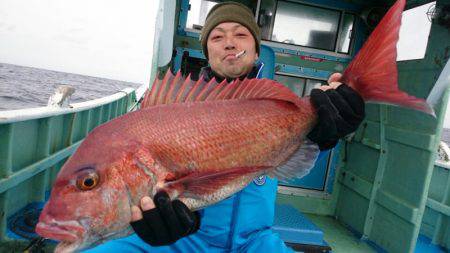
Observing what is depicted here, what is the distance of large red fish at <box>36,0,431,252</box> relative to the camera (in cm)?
135

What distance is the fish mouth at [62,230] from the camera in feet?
4.20

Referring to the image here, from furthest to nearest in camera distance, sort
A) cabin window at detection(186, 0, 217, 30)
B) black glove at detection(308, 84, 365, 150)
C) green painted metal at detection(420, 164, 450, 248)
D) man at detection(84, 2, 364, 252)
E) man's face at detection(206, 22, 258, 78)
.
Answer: cabin window at detection(186, 0, 217, 30)
green painted metal at detection(420, 164, 450, 248)
man's face at detection(206, 22, 258, 78)
black glove at detection(308, 84, 365, 150)
man at detection(84, 2, 364, 252)

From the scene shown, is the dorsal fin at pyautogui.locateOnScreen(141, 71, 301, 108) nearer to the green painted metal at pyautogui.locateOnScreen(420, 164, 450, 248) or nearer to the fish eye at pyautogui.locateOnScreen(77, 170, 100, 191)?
the fish eye at pyautogui.locateOnScreen(77, 170, 100, 191)

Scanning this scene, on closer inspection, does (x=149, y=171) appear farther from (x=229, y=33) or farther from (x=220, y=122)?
(x=229, y=33)

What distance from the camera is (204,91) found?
5.68ft

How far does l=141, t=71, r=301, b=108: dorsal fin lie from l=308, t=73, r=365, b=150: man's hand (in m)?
0.17

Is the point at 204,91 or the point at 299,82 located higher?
the point at 299,82

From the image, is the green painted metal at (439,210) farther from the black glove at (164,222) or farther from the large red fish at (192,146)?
the black glove at (164,222)

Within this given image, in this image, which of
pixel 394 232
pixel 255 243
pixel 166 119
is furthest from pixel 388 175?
pixel 166 119

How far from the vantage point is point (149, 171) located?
1464 millimetres

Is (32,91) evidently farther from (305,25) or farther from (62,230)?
(62,230)

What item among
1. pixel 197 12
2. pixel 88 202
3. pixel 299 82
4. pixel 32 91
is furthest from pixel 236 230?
pixel 32 91

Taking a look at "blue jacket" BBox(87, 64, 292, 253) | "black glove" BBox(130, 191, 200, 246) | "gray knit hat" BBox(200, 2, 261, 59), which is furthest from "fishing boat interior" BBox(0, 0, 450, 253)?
"black glove" BBox(130, 191, 200, 246)

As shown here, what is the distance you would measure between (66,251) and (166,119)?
0.70 meters
